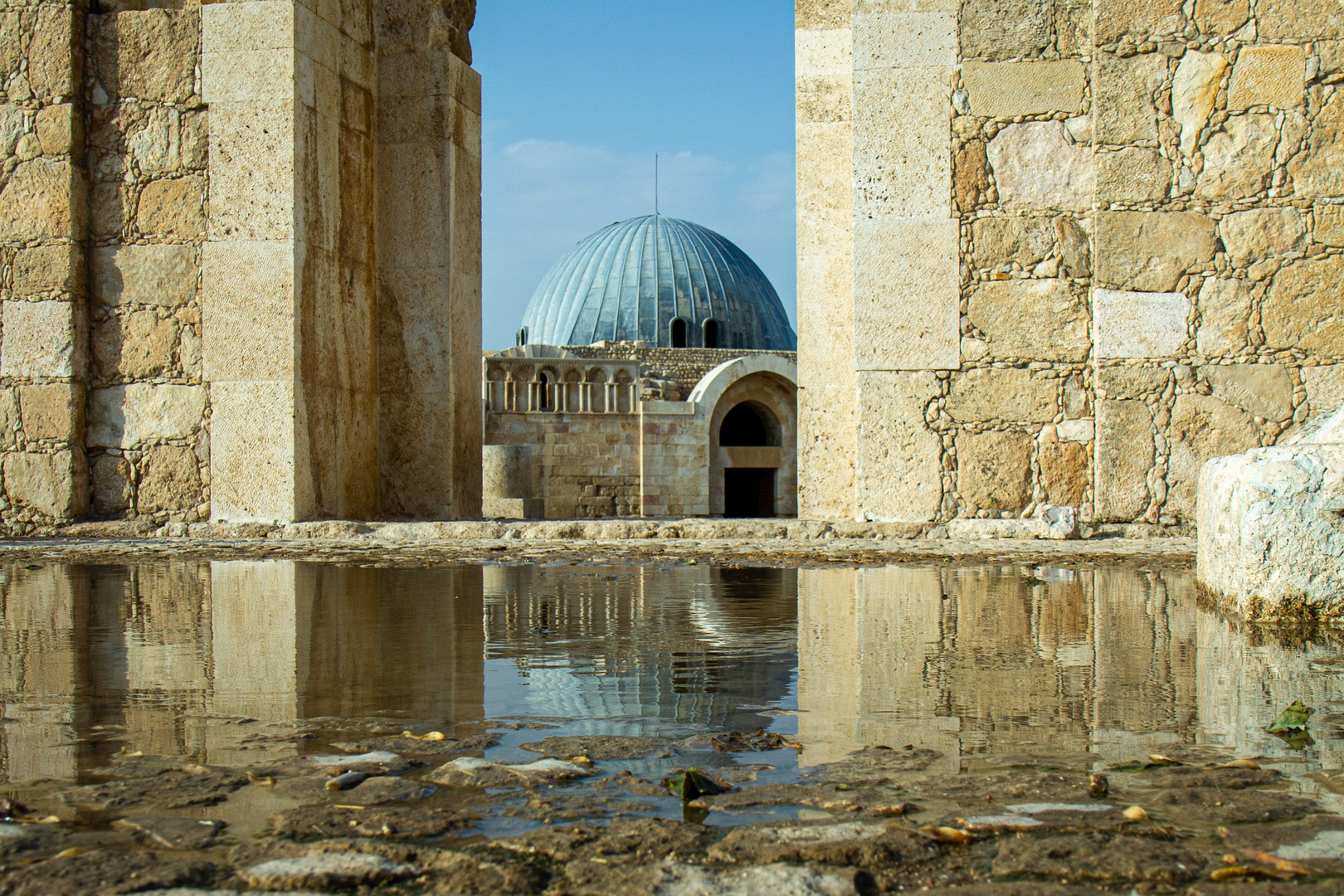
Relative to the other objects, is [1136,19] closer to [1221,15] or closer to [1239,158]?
[1221,15]

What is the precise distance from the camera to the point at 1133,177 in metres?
7.02

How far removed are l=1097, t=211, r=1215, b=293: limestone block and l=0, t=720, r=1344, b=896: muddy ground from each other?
17.8ft

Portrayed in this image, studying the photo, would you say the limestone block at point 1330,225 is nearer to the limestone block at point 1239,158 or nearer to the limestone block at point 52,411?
the limestone block at point 1239,158

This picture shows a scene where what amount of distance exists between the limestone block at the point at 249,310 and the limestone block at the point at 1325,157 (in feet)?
20.1

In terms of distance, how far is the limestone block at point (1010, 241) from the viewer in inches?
282

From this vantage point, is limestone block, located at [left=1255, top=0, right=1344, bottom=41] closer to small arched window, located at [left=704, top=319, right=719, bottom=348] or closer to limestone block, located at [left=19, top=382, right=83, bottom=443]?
limestone block, located at [left=19, top=382, right=83, bottom=443]

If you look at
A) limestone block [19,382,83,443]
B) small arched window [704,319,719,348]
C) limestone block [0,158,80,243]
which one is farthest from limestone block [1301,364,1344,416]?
small arched window [704,319,719,348]

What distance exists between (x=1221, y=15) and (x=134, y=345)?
23.4ft

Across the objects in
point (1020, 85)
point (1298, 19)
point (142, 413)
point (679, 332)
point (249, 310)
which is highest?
point (679, 332)

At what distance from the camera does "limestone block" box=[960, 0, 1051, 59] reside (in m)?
7.21

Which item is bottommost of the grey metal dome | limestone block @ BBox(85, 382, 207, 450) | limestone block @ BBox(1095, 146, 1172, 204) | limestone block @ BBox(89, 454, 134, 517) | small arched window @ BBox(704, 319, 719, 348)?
limestone block @ BBox(89, 454, 134, 517)

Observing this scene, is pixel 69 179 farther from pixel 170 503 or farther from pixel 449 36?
pixel 449 36

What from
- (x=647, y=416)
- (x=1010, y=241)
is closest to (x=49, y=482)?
(x=1010, y=241)

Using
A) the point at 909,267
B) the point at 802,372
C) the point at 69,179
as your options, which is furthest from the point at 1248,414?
the point at 69,179
